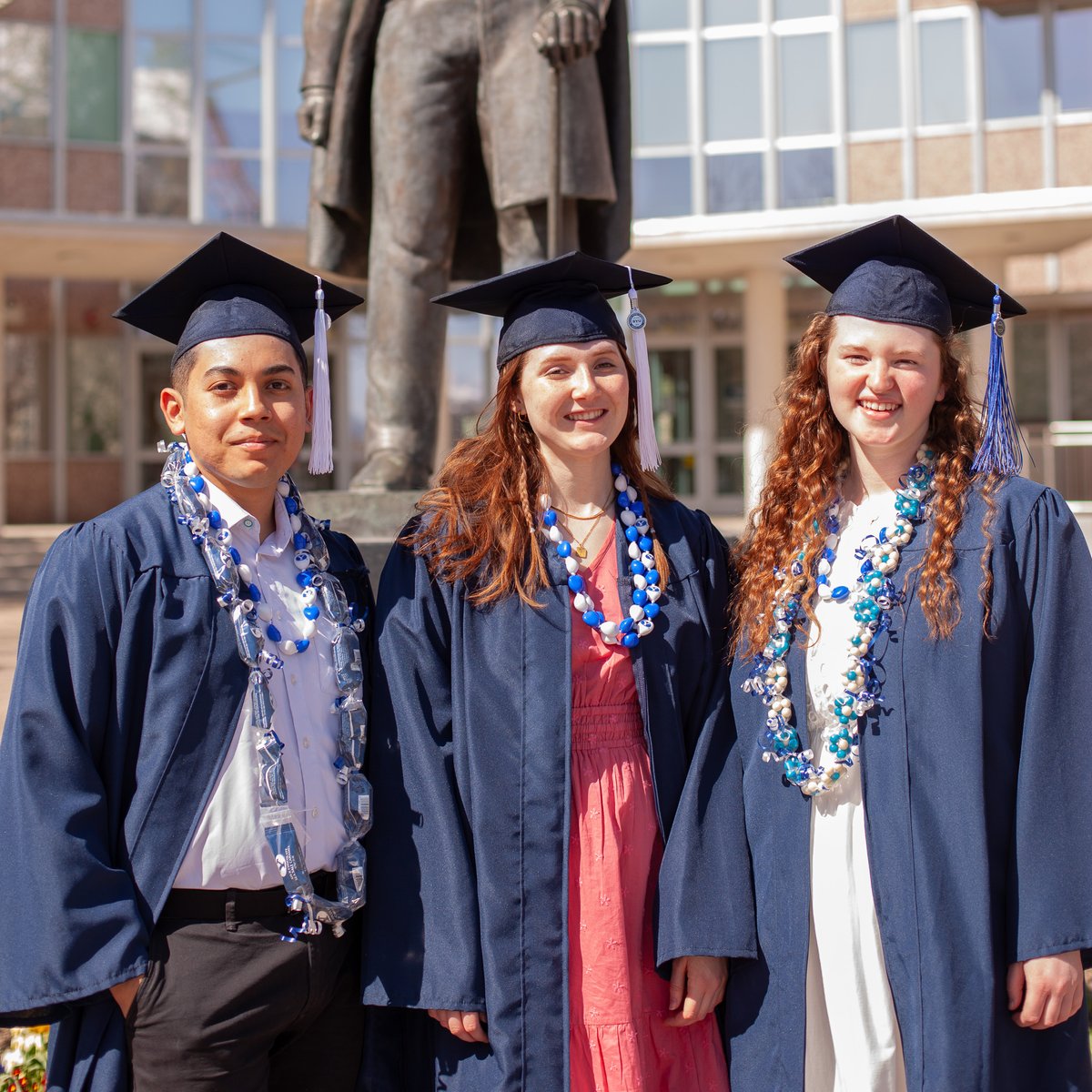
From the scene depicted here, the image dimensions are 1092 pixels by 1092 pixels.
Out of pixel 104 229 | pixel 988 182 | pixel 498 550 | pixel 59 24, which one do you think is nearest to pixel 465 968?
pixel 498 550

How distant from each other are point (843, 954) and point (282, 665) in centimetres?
118

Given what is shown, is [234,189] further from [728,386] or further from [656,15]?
[728,386]

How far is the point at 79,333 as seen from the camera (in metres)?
19.6

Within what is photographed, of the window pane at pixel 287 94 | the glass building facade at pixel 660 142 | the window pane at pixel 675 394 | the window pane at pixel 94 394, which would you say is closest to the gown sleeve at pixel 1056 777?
the glass building facade at pixel 660 142

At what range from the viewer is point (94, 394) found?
19.7 m

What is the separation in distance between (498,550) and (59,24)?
18.0 m

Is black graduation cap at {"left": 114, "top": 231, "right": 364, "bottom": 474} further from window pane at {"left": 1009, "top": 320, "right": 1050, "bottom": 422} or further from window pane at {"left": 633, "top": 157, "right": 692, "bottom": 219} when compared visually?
window pane at {"left": 1009, "top": 320, "right": 1050, "bottom": 422}

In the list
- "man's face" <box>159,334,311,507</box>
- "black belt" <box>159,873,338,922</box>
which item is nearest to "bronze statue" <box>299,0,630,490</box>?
"man's face" <box>159,334,311,507</box>

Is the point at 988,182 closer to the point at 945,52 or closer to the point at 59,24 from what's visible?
the point at 945,52

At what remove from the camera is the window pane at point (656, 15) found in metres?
18.2

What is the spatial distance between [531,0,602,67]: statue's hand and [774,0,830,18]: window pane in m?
14.9

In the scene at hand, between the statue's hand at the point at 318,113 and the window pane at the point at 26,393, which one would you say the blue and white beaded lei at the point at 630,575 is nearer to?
the statue's hand at the point at 318,113

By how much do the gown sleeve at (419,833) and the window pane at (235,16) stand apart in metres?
17.9

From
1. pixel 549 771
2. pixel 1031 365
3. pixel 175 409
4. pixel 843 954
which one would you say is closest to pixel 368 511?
pixel 175 409
